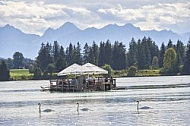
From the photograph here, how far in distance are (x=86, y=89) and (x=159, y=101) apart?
36100mm

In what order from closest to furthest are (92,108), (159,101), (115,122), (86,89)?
1. (115,122)
2. (92,108)
3. (159,101)
4. (86,89)

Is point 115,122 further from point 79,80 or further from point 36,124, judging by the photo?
point 79,80

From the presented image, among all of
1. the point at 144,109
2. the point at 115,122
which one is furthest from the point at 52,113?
the point at 115,122

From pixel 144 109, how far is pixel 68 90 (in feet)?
170

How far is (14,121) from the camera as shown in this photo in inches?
2296

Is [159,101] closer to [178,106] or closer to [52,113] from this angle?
[178,106]

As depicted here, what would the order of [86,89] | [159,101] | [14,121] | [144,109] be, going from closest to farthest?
[14,121]
[144,109]
[159,101]
[86,89]

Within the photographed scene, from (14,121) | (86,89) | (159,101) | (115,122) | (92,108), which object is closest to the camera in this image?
(115,122)

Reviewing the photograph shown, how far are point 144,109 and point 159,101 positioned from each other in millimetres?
12207

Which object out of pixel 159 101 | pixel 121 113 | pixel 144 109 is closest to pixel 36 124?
pixel 121 113

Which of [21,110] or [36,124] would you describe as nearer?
[36,124]

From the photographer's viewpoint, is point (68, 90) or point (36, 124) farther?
point (68, 90)

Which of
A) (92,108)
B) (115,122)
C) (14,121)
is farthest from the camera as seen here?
(92,108)

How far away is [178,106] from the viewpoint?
66.7m
